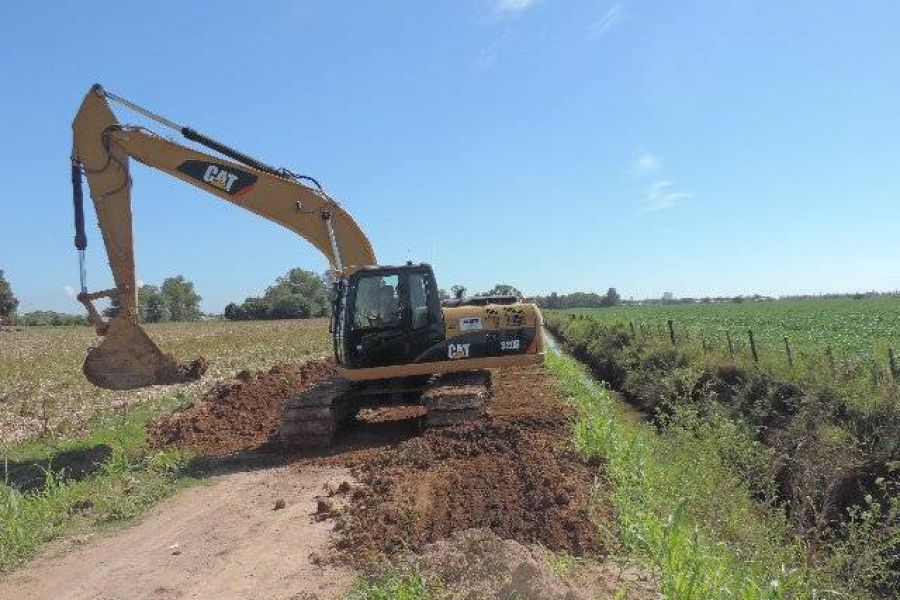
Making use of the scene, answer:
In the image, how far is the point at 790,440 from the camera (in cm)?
1136

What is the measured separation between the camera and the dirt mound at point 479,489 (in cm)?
604

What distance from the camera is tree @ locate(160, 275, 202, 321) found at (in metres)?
110

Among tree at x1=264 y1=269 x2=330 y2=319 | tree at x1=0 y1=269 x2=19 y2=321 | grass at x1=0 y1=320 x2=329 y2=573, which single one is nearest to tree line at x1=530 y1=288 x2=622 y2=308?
tree at x1=264 y1=269 x2=330 y2=319

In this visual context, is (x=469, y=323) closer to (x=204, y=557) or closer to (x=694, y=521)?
(x=694, y=521)

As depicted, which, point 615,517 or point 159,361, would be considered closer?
point 615,517

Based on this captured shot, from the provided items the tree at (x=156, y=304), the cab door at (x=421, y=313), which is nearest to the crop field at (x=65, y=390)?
the cab door at (x=421, y=313)

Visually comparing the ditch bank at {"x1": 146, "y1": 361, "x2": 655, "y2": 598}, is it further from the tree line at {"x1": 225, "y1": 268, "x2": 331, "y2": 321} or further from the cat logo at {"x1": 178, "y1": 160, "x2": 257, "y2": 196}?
the tree line at {"x1": 225, "y1": 268, "x2": 331, "y2": 321}

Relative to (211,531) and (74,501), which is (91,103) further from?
(211,531)

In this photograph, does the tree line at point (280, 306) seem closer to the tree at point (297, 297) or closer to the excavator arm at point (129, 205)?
the tree at point (297, 297)

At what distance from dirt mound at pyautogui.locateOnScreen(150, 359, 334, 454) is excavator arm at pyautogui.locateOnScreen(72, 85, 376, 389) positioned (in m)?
1.40

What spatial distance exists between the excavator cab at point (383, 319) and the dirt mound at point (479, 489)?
4.69ft

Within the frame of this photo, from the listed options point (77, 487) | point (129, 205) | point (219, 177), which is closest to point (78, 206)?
point (129, 205)

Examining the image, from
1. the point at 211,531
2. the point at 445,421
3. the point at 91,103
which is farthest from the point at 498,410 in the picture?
the point at 91,103

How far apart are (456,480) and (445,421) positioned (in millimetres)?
2643
